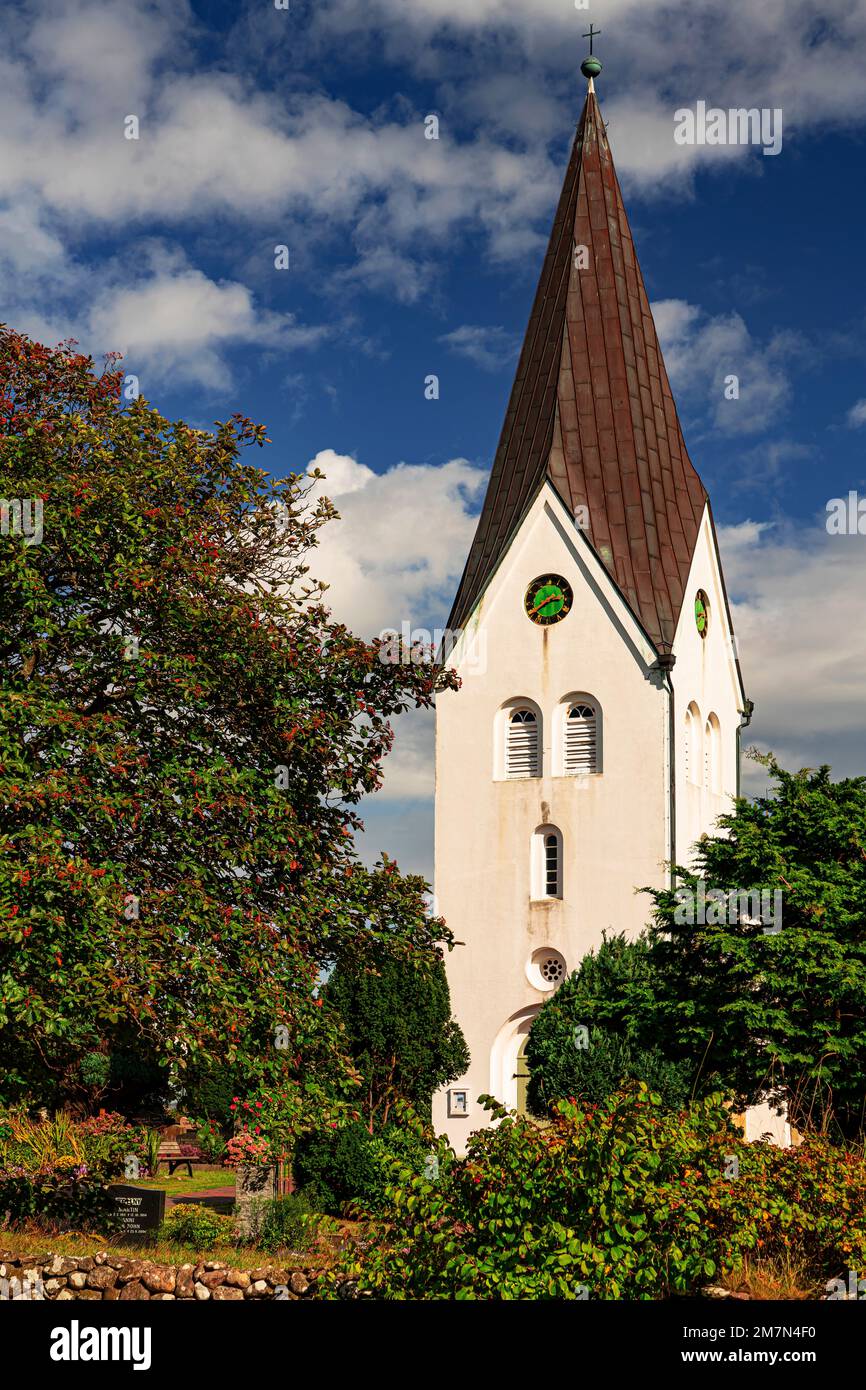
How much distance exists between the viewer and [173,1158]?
3291 cm

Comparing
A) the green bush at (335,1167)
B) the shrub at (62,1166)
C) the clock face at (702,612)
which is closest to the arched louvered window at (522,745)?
the clock face at (702,612)

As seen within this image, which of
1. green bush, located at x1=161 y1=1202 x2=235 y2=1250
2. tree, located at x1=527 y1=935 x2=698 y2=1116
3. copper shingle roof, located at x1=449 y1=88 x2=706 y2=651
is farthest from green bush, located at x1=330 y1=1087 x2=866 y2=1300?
copper shingle roof, located at x1=449 y1=88 x2=706 y2=651

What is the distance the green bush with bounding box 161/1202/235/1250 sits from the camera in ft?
61.8

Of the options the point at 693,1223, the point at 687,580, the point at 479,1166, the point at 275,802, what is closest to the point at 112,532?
the point at 275,802

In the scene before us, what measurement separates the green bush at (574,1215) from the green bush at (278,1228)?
829 cm

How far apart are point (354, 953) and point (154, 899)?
2802 mm

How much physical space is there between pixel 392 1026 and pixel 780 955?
954 centimetres

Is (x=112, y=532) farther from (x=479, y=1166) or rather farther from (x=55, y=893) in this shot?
(x=479, y=1166)

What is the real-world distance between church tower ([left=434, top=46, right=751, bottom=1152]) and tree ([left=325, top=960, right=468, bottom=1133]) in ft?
11.0

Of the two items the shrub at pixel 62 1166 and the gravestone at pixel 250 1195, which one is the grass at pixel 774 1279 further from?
the gravestone at pixel 250 1195

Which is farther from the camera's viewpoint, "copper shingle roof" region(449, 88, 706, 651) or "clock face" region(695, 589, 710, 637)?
"clock face" region(695, 589, 710, 637)

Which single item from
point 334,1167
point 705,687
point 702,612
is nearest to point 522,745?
point 705,687

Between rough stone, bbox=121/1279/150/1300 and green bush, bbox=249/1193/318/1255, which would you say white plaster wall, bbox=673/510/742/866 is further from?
rough stone, bbox=121/1279/150/1300

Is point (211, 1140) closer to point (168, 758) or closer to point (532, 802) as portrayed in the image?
point (168, 758)
